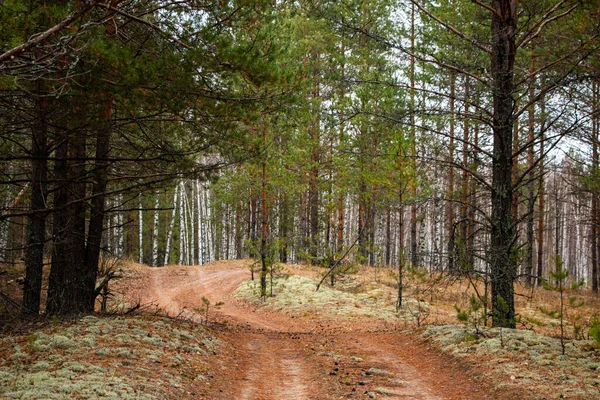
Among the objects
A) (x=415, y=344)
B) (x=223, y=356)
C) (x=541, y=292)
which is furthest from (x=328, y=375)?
(x=541, y=292)

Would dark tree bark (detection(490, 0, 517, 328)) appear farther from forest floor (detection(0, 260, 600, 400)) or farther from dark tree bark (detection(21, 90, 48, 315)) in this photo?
dark tree bark (detection(21, 90, 48, 315))

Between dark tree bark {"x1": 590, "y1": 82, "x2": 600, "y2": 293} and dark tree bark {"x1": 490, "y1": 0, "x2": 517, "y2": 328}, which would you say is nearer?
dark tree bark {"x1": 490, "y1": 0, "x2": 517, "y2": 328}

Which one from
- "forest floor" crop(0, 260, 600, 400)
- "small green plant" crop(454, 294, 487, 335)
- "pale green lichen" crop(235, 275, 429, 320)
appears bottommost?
"pale green lichen" crop(235, 275, 429, 320)

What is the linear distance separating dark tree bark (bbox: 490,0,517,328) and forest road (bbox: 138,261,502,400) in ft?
5.57

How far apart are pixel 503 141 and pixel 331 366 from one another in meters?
5.29

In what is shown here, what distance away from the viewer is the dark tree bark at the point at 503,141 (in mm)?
8617

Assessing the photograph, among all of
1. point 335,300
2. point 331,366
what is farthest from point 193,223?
point 331,366

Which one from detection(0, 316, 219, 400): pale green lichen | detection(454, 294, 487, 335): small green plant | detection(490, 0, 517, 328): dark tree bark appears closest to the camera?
detection(0, 316, 219, 400): pale green lichen

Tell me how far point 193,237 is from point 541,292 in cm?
3384

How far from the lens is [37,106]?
784 centimetres

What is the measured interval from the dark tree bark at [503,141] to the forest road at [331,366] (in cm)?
170

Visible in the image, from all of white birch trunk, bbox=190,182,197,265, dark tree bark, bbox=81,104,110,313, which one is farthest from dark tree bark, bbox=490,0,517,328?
white birch trunk, bbox=190,182,197,265

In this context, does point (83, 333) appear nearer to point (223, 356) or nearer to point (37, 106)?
point (223, 356)

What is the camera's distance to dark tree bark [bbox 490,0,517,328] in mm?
8617
